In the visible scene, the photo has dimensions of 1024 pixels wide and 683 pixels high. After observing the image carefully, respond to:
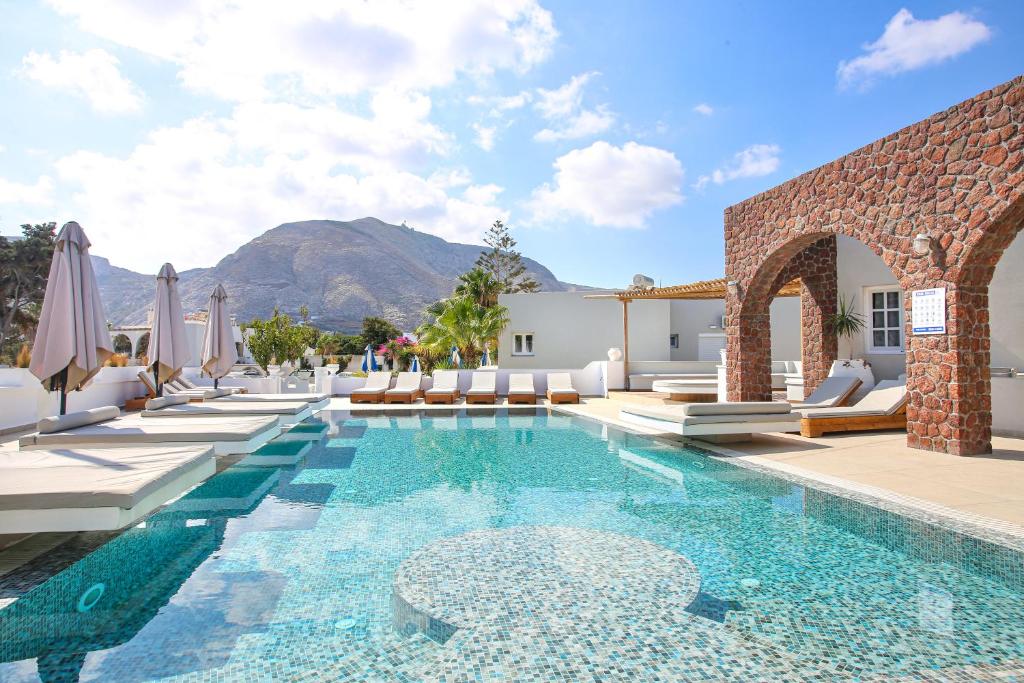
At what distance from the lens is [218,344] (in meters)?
12.1

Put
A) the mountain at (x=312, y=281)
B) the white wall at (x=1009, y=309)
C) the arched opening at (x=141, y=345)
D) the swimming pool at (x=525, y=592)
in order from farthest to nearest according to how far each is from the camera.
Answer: the mountain at (x=312, y=281)
the arched opening at (x=141, y=345)
the white wall at (x=1009, y=309)
the swimming pool at (x=525, y=592)

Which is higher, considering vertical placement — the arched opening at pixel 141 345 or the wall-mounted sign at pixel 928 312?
the arched opening at pixel 141 345

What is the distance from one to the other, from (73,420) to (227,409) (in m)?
2.30

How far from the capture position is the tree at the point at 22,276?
32781 millimetres

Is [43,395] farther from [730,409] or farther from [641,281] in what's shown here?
[641,281]

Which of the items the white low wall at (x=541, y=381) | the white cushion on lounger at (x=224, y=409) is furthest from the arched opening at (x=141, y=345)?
the white cushion on lounger at (x=224, y=409)

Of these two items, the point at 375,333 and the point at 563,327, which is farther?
the point at 375,333

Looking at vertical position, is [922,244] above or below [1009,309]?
above

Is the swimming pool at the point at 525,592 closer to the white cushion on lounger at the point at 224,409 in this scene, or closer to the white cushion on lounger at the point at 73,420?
the white cushion on lounger at the point at 73,420

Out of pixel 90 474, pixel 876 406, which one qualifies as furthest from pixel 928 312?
pixel 90 474

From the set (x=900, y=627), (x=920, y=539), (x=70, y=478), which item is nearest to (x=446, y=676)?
(x=900, y=627)

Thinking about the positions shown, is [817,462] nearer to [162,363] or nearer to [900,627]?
[900,627]

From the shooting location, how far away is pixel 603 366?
16.9 metres

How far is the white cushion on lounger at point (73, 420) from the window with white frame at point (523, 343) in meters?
16.6
